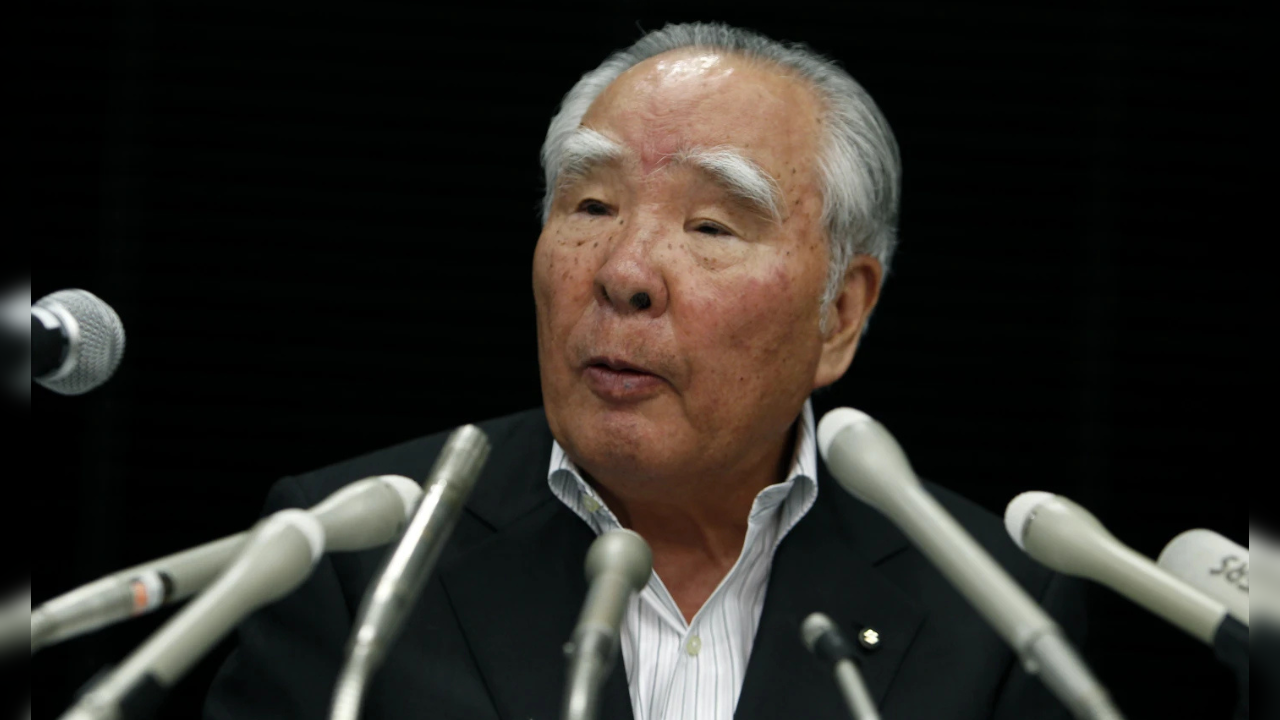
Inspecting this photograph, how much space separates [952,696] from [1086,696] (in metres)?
1.00

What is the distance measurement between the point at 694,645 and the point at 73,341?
1.24m

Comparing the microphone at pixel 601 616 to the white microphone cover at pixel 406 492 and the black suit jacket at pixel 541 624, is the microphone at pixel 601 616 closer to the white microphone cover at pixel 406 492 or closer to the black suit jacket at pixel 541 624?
the white microphone cover at pixel 406 492

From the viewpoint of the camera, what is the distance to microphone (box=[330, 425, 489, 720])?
4.20ft

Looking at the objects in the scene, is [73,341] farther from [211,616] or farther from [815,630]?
[815,630]

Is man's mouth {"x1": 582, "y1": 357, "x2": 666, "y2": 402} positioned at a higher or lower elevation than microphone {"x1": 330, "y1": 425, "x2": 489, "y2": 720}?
lower

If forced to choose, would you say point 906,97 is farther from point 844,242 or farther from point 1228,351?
point 844,242

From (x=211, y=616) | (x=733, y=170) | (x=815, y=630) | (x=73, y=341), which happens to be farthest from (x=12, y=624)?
(x=733, y=170)

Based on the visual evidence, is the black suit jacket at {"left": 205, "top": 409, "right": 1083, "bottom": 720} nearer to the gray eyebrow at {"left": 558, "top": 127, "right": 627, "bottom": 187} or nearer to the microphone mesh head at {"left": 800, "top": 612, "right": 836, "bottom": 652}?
the gray eyebrow at {"left": 558, "top": 127, "right": 627, "bottom": 187}

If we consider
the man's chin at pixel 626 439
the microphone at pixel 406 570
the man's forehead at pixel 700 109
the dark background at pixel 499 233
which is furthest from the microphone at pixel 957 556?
the dark background at pixel 499 233

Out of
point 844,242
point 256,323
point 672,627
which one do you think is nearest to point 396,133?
point 256,323

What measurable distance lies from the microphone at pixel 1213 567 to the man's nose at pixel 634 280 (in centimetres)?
91

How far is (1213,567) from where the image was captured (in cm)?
149

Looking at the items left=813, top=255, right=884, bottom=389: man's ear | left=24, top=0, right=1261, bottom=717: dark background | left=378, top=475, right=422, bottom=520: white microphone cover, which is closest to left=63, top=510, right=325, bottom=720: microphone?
left=378, top=475, right=422, bottom=520: white microphone cover

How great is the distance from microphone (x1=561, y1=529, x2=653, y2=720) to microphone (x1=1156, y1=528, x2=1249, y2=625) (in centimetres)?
57
